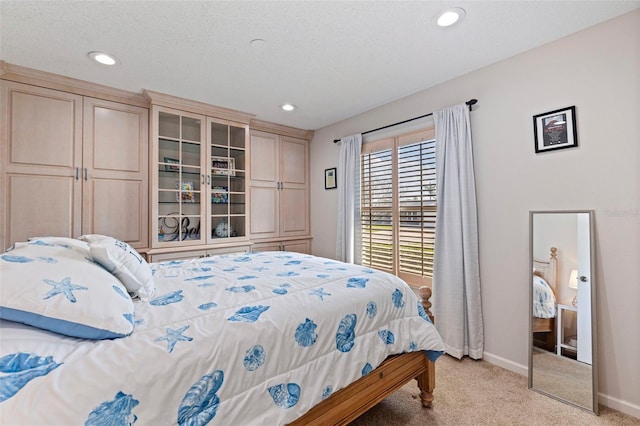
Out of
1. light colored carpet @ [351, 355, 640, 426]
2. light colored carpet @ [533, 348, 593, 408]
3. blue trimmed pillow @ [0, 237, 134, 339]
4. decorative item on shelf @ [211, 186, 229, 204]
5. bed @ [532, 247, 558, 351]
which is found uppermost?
decorative item on shelf @ [211, 186, 229, 204]

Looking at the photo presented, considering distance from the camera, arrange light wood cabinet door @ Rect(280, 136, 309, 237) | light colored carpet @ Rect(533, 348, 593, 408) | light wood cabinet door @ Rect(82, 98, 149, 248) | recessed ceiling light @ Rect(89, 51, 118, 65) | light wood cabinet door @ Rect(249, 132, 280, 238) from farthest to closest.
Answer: light wood cabinet door @ Rect(280, 136, 309, 237) → light wood cabinet door @ Rect(249, 132, 280, 238) → light wood cabinet door @ Rect(82, 98, 149, 248) → recessed ceiling light @ Rect(89, 51, 118, 65) → light colored carpet @ Rect(533, 348, 593, 408)

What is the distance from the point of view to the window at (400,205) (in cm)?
292

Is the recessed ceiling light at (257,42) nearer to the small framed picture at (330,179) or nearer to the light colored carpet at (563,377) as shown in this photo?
the small framed picture at (330,179)

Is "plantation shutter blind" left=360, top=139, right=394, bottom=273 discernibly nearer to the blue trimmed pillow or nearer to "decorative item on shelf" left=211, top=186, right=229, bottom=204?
"decorative item on shelf" left=211, top=186, right=229, bottom=204

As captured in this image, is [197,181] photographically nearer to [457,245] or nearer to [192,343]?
[192,343]

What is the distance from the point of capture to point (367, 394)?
154cm

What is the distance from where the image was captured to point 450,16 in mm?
1849

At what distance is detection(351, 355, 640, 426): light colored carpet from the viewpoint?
1.76 metres

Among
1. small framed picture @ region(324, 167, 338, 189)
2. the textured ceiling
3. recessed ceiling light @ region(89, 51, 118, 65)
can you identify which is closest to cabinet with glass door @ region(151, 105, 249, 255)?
the textured ceiling

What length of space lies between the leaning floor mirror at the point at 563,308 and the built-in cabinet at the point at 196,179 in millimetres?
2956

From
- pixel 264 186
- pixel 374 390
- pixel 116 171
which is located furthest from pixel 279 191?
pixel 374 390

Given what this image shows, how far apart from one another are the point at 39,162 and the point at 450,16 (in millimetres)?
3437

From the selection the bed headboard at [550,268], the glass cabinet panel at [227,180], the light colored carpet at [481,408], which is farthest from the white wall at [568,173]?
the glass cabinet panel at [227,180]

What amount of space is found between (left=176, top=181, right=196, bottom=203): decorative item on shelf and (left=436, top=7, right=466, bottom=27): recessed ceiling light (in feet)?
9.23
